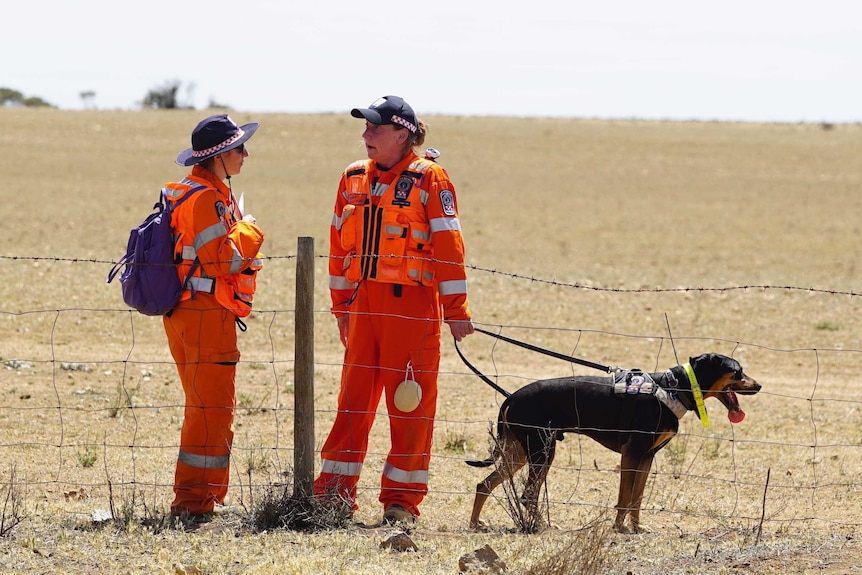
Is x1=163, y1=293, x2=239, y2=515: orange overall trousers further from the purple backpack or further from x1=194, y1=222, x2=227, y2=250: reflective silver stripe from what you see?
x1=194, y1=222, x2=227, y2=250: reflective silver stripe

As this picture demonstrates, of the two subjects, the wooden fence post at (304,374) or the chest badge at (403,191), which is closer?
the wooden fence post at (304,374)

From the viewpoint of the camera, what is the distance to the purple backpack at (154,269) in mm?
5672

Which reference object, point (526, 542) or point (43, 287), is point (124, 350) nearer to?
point (43, 287)

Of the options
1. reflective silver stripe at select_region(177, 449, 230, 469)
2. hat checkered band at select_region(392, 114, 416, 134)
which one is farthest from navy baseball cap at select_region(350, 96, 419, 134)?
reflective silver stripe at select_region(177, 449, 230, 469)

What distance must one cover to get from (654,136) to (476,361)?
34.4m

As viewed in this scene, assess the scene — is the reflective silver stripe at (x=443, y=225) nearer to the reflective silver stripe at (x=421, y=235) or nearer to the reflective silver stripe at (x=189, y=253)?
the reflective silver stripe at (x=421, y=235)

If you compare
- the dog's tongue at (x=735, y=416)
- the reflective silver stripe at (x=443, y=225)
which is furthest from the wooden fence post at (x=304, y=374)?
the dog's tongue at (x=735, y=416)

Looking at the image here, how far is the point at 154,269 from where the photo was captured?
568 centimetres

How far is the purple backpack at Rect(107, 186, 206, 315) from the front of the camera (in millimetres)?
5672

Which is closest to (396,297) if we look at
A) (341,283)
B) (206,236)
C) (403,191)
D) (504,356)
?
(341,283)

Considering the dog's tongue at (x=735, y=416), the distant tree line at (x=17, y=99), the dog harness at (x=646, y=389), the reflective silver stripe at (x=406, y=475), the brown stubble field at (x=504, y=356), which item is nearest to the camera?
the brown stubble field at (x=504, y=356)

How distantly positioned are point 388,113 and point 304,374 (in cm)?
144

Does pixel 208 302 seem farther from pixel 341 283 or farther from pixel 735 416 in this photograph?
pixel 735 416

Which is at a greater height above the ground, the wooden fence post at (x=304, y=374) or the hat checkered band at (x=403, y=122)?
the hat checkered band at (x=403, y=122)
